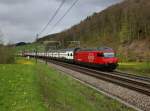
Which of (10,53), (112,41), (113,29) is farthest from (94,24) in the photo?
(10,53)

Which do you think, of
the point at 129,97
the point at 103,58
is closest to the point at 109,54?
the point at 103,58

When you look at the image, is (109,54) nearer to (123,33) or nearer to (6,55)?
(6,55)

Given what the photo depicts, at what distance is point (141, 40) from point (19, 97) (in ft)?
321

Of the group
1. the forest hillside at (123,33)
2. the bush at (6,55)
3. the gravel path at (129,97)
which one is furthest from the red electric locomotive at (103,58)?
the forest hillside at (123,33)

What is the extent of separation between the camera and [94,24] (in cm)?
17788

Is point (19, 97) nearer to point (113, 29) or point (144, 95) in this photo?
point (144, 95)

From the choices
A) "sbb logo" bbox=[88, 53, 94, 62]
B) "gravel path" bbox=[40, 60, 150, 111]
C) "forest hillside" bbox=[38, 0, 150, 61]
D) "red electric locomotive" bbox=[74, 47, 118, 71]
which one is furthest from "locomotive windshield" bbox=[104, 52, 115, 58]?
"forest hillside" bbox=[38, 0, 150, 61]

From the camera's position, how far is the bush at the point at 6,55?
66.1 metres

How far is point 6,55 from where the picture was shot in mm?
68375

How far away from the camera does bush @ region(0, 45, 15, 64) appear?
66.1 metres

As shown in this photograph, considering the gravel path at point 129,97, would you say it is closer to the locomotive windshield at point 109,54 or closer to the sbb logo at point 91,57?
the locomotive windshield at point 109,54

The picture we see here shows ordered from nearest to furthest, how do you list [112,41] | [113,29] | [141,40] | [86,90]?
[86,90] < [141,40] < [112,41] < [113,29]

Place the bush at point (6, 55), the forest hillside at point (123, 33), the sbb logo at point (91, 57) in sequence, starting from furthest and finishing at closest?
1. the forest hillside at point (123, 33)
2. the bush at point (6, 55)
3. the sbb logo at point (91, 57)

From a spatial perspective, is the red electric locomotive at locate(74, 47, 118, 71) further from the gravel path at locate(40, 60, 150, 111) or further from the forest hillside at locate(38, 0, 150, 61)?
the forest hillside at locate(38, 0, 150, 61)
